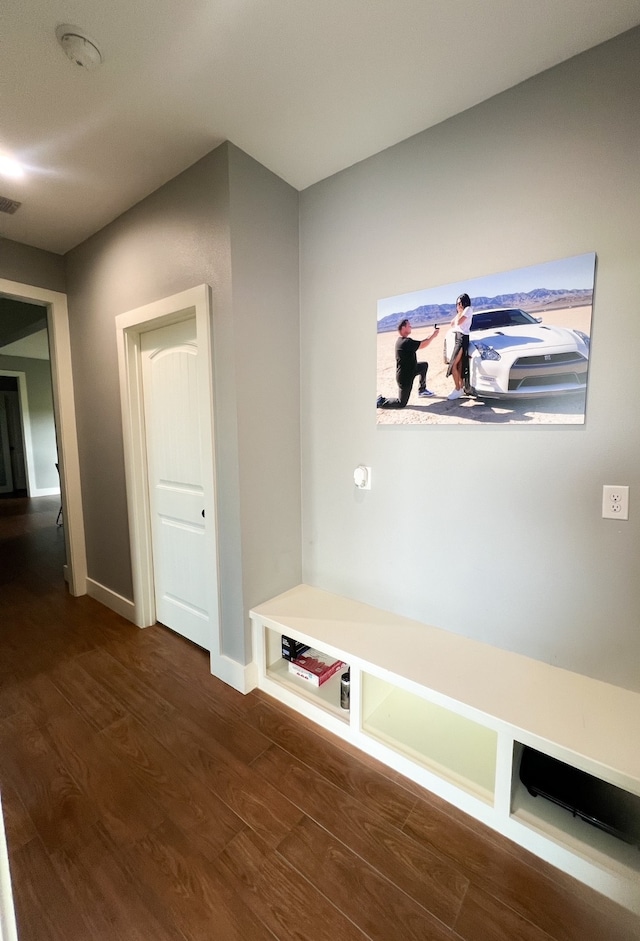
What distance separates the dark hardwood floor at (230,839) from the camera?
109cm

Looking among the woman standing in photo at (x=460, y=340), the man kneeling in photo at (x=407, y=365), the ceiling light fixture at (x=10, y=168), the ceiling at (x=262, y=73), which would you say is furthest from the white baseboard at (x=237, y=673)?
the ceiling light fixture at (x=10, y=168)

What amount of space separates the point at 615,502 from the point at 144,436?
2575mm

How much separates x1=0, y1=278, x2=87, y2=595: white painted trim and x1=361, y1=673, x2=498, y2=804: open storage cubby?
2.64 meters

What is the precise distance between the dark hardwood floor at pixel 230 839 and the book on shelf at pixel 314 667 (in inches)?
7.5

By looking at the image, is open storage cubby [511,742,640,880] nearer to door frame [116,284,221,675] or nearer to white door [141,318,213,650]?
door frame [116,284,221,675]

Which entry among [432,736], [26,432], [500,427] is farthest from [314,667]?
[26,432]

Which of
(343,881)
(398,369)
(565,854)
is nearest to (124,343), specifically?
(398,369)

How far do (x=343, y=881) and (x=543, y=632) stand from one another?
1134mm

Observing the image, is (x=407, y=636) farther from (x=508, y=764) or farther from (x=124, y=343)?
(x=124, y=343)

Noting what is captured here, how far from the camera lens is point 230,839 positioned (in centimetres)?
130

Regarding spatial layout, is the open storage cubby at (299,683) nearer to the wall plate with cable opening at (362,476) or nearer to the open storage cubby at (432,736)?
the open storage cubby at (432,736)

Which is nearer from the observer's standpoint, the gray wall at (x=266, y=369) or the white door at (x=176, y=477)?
the gray wall at (x=266, y=369)

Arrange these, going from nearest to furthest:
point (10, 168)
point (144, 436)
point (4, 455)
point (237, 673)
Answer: point (10, 168), point (237, 673), point (144, 436), point (4, 455)

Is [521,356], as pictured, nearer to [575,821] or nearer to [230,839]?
[575,821]
